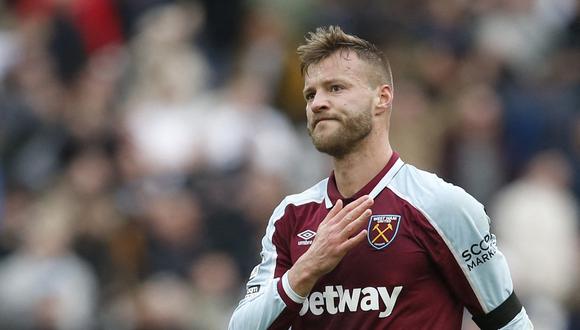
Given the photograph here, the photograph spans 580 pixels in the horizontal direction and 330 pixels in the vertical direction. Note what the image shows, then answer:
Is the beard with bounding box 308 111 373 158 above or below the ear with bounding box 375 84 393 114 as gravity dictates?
below

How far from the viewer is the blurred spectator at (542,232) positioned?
13.4 meters

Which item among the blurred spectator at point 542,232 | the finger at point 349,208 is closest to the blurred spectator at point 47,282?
the blurred spectator at point 542,232

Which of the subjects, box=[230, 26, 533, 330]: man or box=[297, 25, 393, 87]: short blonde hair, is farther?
box=[297, 25, 393, 87]: short blonde hair

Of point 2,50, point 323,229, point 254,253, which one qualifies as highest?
point 2,50

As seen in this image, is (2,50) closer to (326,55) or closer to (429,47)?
(429,47)

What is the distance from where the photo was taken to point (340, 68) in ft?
22.6

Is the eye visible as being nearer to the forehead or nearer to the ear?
the forehead

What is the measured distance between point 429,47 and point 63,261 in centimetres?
502

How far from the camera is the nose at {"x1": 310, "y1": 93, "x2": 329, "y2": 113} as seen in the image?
681 cm

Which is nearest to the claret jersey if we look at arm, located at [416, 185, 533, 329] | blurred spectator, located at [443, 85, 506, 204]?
arm, located at [416, 185, 533, 329]

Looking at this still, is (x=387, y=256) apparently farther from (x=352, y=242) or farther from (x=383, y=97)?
(x=383, y=97)

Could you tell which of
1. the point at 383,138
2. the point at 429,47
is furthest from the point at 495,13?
the point at 383,138

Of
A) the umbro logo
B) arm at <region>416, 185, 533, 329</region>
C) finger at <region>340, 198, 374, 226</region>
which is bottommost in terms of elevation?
arm at <region>416, 185, 533, 329</region>

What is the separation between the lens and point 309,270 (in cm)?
659
